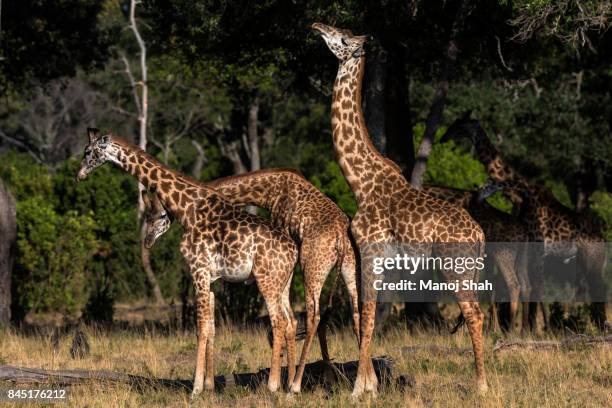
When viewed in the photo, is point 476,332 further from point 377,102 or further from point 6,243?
point 6,243

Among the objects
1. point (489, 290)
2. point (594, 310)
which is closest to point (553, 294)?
point (489, 290)

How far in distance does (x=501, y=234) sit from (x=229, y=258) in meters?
6.57

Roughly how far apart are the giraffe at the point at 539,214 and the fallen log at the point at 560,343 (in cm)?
260

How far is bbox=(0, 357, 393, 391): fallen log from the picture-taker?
37.7 ft

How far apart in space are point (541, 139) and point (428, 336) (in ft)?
54.7

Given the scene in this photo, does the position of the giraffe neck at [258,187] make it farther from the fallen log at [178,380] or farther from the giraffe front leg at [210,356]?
the fallen log at [178,380]

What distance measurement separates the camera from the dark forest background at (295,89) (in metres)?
16.0

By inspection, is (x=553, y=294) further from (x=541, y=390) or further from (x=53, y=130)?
(x=53, y=130)

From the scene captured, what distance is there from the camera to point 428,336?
15.4 metres

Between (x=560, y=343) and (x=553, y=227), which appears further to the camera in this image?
(x=553, y=227)

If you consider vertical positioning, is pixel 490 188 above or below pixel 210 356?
above

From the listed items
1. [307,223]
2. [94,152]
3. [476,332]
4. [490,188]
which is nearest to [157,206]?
[94,152]

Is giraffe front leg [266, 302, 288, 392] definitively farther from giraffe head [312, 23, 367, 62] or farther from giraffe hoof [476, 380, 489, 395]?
giraffe head [312, 23, 367, 62]

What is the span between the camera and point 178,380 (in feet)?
38.8
